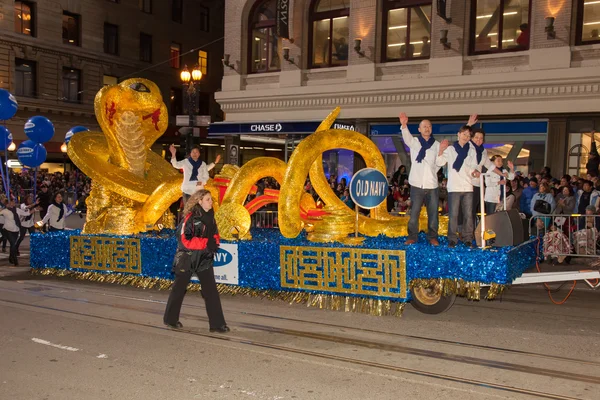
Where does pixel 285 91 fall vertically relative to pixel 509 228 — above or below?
above

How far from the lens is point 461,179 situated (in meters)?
8.17

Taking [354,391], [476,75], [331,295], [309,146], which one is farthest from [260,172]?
[476,75]

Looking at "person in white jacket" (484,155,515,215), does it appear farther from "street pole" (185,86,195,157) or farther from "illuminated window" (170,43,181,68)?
"illuminated window" (170,43,181,68)

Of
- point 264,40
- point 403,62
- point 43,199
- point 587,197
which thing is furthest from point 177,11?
point 587,197

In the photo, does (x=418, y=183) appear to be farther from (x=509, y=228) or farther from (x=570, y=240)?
(x=570, y=240)

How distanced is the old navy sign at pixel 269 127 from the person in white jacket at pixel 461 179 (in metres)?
9.64

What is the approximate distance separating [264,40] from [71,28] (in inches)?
820

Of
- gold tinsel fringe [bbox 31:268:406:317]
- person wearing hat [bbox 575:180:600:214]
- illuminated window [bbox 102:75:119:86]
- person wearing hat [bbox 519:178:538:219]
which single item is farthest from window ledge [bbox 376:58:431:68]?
illuminated window [bbox 102:75:119:86]

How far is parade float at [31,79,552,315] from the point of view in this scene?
773cm

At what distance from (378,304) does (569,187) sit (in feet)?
22.3

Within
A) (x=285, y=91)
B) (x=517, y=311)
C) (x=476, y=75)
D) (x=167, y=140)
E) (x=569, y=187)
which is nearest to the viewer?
(x=517, y=311)

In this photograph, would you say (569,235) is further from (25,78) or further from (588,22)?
(25,78)

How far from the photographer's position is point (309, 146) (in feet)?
29.6

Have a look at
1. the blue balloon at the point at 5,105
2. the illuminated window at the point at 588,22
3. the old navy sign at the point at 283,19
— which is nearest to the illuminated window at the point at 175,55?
the old navy sign at the point at 283,19
